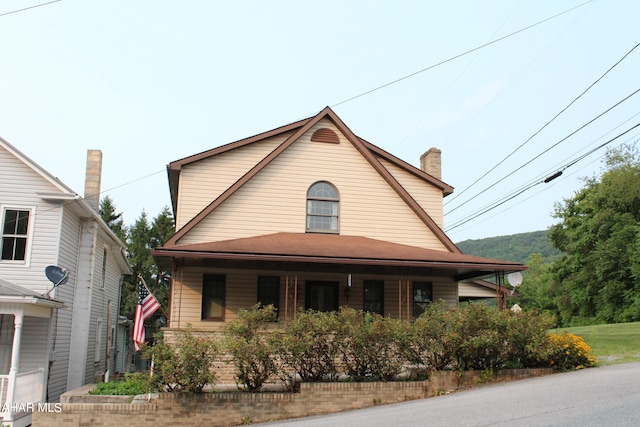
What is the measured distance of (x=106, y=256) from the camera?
874 inches

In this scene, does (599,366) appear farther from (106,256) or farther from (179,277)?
(106,256)

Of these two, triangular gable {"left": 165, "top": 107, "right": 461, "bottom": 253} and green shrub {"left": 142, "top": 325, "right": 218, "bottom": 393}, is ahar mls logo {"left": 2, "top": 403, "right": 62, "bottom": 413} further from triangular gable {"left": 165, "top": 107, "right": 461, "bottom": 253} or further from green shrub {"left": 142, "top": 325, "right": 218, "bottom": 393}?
triangular gable {"left": 165, "top": 107, "right": 461, "bottom": 253}

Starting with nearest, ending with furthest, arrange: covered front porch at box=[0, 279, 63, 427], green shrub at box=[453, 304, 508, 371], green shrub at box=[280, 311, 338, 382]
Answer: green shrub at box=[280, 311, 338, 382] < covered front porch at box=[0, 279, 63, 427] < green shrub at box=[453, 304, 508, 371]

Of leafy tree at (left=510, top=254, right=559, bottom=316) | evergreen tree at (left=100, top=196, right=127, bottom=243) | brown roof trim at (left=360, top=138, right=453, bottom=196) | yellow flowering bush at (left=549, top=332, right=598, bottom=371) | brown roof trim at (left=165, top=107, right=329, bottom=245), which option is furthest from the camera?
leafy tree at (left=510, top=254, right=559, bottom=316)

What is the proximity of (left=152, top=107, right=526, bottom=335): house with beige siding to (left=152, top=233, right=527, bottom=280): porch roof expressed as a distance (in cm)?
6

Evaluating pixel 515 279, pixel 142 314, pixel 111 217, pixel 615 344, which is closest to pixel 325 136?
pixel 515 279

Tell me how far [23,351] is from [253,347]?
23.0ft

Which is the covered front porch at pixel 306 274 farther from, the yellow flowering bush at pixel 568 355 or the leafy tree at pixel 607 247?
the leafy tree at pixel 607 247

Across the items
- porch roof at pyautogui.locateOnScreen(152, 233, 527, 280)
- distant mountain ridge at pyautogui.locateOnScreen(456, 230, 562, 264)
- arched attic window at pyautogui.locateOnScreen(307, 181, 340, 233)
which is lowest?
porch roof at pyautogui.locateOnScreen(152, 233, 527, 280)

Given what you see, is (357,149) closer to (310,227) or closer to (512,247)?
(310,227)

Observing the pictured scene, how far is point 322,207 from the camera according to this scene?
1998 cm

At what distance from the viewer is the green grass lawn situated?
15.0 m

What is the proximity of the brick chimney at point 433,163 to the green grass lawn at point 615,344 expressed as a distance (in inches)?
329

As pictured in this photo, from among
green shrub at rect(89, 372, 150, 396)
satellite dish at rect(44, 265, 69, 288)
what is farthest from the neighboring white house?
green shrub at rect(89, 372, 150, 396)
